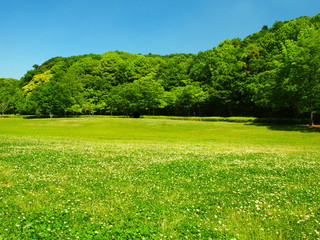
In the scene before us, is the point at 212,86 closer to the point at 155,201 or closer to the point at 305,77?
the point at 305,77

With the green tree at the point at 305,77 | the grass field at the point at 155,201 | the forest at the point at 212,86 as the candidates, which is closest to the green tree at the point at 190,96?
the forest at the point at 212,86

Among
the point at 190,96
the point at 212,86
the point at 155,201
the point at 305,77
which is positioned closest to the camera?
the point at 155,201

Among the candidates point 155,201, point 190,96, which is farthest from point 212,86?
point 155,201

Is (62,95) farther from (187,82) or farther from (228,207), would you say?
(228,207)

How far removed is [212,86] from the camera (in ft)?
315

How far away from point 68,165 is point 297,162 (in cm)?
1572

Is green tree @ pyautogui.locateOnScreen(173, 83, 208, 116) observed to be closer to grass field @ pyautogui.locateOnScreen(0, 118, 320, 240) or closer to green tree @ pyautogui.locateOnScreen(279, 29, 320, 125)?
green tree @ pyautogui.locateOnScreen(279, 29, 320, 125)

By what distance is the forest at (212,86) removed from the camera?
185 feet

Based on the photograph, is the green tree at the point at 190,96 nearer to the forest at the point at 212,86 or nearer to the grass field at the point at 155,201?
the forest at the point at 212,86

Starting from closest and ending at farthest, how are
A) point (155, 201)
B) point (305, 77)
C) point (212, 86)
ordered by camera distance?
point (155, 201), point (305, 77), point (212, 86)

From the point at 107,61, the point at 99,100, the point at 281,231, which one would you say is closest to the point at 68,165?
the point at 281,231

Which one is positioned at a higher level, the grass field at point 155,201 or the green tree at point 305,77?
the green tree at point 305,77

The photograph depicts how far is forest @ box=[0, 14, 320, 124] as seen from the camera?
56.4 meters

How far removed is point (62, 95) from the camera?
10281 cm
